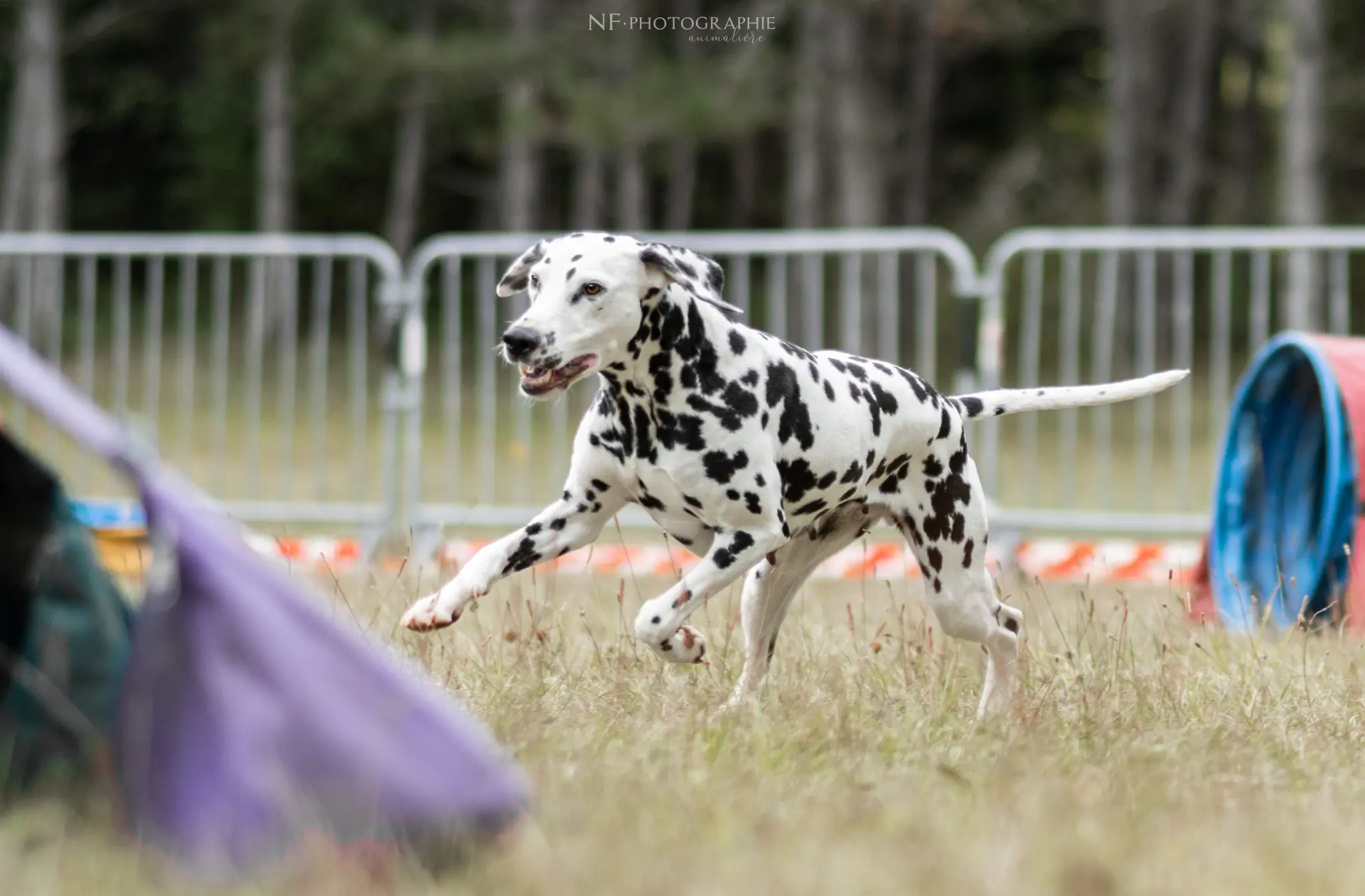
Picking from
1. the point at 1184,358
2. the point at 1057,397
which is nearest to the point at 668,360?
the point at 1057,397

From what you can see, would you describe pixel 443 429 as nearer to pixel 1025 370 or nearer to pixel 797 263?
pixel 1025 370

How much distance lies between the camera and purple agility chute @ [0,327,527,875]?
282 cm

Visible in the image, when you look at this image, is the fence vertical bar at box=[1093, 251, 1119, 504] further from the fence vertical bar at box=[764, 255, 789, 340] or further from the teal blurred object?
the teal blurred object

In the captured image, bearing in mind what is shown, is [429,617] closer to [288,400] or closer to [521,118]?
[288,400]

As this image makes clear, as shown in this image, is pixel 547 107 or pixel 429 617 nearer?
pixel 429 617

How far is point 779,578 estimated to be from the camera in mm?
5219

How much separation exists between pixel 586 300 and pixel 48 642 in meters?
1.78

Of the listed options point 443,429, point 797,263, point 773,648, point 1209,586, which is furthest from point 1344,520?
point 797,263

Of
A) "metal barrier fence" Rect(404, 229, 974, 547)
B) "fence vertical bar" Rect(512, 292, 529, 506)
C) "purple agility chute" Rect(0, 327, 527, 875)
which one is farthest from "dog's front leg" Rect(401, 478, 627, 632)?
"fence vertical bar" Rect(512, 292, 529, 506)

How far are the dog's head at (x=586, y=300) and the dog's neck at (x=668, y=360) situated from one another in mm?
30

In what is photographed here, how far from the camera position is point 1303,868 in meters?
3.16

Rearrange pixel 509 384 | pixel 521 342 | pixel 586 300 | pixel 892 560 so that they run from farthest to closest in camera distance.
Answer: pixel 509 384 < pixel 892 560 < pixel 586 300 < pixel 521 342

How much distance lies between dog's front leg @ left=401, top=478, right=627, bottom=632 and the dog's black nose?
0.45 meters

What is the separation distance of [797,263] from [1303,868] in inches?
1038
